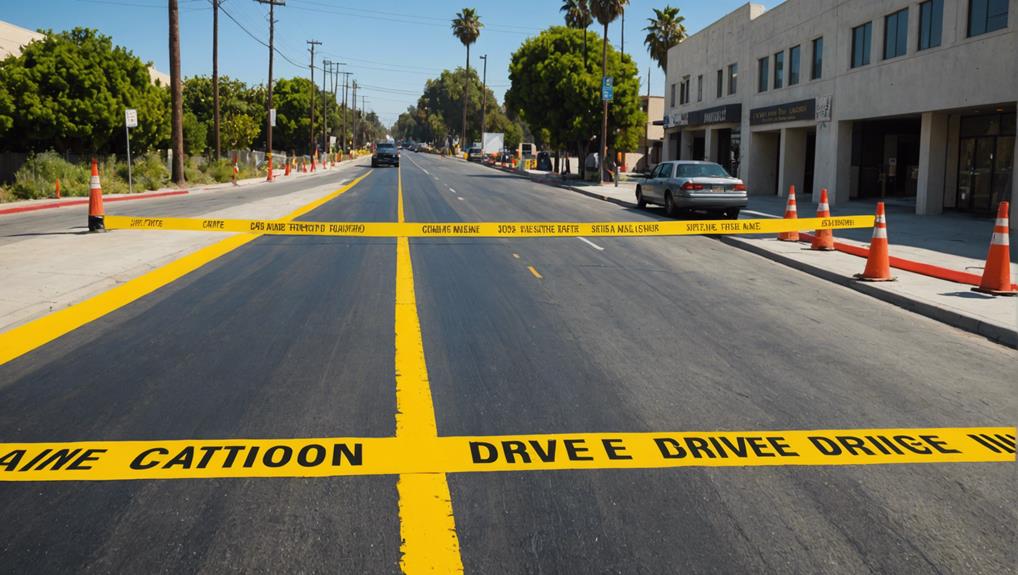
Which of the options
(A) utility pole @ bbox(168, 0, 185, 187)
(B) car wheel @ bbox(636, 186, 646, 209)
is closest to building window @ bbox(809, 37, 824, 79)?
(B) car wheel @ bbox(636, 186, 646, 209)

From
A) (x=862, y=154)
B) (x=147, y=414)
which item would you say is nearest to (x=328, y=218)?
(x=147, y=414)

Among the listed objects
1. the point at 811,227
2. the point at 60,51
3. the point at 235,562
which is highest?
the point at 60,51

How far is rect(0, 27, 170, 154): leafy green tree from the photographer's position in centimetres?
2992

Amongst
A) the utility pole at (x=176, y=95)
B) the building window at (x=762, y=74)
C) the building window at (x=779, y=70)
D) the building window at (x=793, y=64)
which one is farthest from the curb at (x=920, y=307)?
the utility pole at (x=176, y=95)

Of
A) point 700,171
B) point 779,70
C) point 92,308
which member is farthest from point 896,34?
point 92,308

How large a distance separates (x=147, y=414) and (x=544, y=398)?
8.56 ft

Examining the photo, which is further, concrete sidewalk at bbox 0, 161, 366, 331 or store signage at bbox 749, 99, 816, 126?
store signage at bbox 749, 99, 816, 126

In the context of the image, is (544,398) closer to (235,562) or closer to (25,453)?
(235,562)

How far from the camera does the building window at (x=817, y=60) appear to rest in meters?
29.3

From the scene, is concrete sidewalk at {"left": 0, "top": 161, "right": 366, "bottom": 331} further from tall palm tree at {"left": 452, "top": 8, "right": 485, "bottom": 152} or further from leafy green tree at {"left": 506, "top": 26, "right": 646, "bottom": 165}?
tall palm tree at {"left": 452, "top": 8, "right": 485, "bottom": 152}

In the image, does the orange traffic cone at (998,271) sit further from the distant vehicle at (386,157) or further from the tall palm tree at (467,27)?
the tall palm tree at (467,27)

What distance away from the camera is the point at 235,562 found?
3.52 metres

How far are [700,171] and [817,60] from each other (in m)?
Answer: 11.0

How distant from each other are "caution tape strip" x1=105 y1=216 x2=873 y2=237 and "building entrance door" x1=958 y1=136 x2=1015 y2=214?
10.5 m
